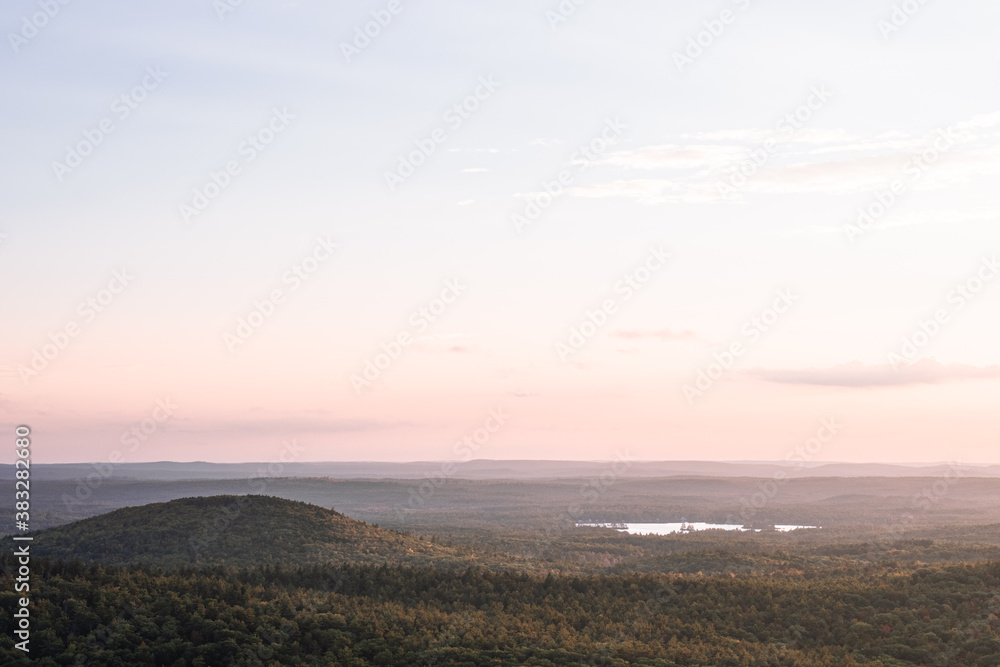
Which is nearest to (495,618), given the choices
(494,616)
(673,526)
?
(494,616)

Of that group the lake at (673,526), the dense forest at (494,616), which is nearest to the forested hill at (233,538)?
the dense forest at (494,616)

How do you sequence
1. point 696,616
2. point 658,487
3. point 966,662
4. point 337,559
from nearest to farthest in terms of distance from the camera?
1. point 966,662
2. point 696,616
3. point 337,559
4. point 658,487

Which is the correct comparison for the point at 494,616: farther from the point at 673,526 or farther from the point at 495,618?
the point at 673,526

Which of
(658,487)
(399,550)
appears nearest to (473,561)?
(399,550)

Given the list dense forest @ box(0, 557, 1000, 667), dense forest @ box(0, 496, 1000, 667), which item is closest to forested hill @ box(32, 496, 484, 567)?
dense forest @ box(0, 496, 1000, 667)

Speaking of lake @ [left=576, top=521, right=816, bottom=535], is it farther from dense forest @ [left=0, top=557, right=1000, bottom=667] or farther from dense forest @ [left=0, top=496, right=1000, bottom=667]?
dense forest @ [left=0, top=557, right=1000, bottom=667]

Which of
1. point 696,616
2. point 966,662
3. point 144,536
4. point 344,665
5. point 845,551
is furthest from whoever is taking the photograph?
point 845,551

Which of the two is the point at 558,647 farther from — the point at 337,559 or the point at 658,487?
the point at 658,487

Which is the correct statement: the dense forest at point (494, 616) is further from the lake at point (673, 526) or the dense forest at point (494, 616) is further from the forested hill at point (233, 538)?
the lake at point (673, 526)
